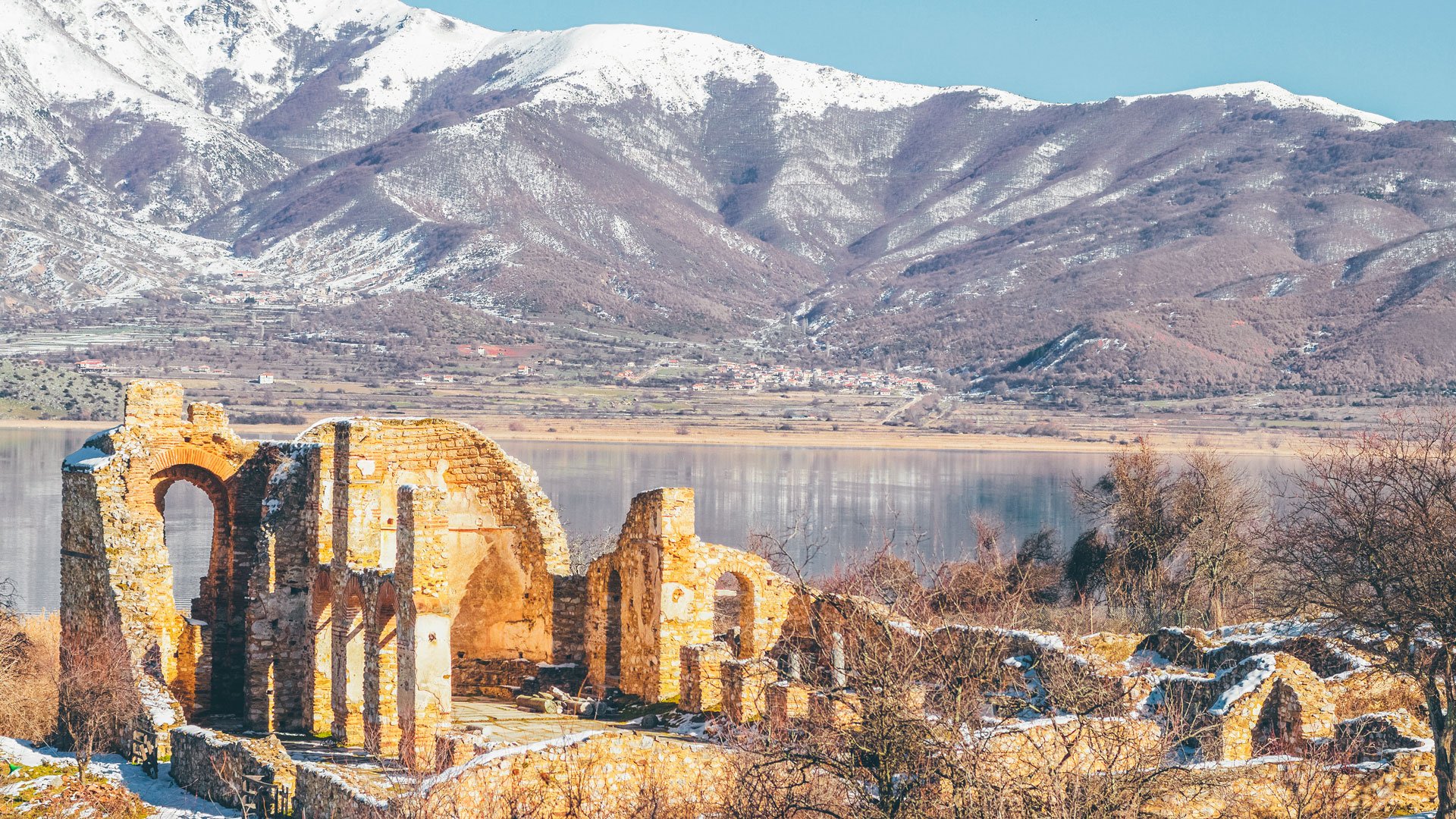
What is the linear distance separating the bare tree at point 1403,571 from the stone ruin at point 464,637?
1.86 ft

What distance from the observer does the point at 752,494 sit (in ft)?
312

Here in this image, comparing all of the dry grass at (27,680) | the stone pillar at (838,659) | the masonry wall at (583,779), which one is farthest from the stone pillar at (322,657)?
the masonry wall at (583,779)

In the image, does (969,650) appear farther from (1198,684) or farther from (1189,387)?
(1189,387)

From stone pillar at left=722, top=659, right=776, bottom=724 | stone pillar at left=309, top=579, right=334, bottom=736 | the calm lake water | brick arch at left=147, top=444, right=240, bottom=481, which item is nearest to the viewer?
stone pillar at left=722, top=659, right=776, bottom=724

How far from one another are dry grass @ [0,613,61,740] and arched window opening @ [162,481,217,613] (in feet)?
37.0

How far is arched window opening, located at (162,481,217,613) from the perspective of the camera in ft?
172

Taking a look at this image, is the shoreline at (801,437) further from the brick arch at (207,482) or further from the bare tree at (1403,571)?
the bare tree at (1403,571)

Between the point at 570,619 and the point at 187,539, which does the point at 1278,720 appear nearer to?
the point at 570,619

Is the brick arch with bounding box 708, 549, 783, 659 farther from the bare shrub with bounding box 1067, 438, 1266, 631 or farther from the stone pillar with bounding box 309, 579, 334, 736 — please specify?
the bare shrub with bounding box 1067, 438, 1266, 631

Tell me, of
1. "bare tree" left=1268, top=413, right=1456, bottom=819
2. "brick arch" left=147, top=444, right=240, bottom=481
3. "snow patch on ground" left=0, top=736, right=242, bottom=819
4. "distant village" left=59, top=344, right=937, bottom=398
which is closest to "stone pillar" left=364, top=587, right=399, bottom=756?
"snow patch on ground" left=0, top=736, right=242, bottom=819

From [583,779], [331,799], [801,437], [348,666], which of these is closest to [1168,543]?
[348,666]

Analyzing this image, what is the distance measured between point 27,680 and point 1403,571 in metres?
17.2

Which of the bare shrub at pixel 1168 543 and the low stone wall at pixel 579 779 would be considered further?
the bare shrub at pixel 1168 543

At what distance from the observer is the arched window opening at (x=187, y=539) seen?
2061 inches
